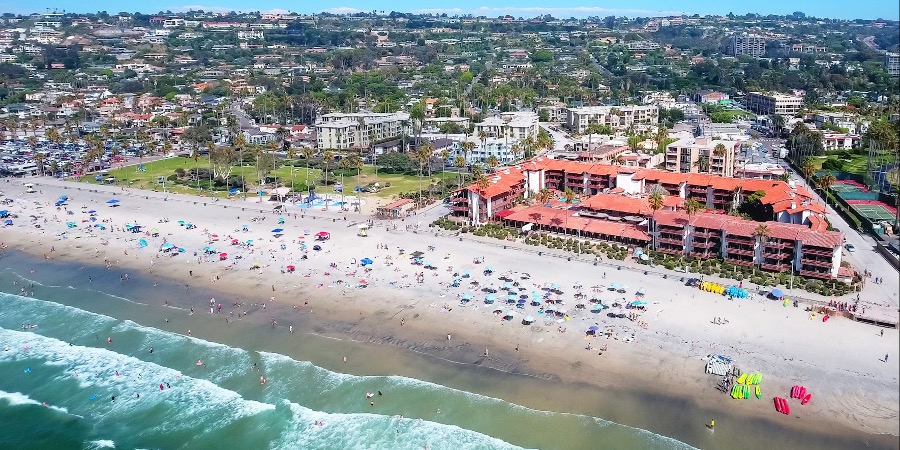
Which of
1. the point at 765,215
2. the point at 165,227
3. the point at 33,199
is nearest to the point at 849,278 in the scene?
the point at 765,215

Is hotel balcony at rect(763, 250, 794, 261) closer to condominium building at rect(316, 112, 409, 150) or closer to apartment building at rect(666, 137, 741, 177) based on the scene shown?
apartment building at rect(666, 137, 741, 177)

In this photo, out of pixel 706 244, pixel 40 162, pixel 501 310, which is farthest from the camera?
pixel 40 162

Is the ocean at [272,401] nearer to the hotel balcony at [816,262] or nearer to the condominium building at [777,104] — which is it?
the hotel balcony at [816,262]

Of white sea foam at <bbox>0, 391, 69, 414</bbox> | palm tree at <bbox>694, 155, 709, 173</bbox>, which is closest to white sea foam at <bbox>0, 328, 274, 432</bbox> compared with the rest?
white sea foam at <bbox>0, 391, 69, 414</bbox>

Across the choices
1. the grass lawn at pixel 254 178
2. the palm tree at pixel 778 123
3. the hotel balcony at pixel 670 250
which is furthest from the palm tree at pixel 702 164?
the palm tree at pixel 778 123

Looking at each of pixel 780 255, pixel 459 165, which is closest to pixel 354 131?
pixel 459 165

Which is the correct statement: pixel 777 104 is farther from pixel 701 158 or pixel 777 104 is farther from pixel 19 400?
pixel 19 400
